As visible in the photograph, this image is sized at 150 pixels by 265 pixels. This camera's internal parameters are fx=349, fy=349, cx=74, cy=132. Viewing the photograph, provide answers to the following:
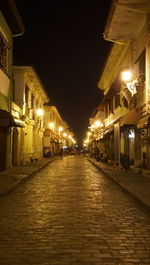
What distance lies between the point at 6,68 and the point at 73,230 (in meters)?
13.5

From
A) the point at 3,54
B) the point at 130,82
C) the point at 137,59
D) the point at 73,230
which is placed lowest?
the point at 73,230

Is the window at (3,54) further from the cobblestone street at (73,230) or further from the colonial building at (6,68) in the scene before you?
the cobblestone street at (73,230)

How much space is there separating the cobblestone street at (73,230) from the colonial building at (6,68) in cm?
658

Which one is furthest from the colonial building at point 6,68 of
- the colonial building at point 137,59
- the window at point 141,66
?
the window at point 141,66

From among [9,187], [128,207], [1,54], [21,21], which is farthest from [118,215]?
[21,21]

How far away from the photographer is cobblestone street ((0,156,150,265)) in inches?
208

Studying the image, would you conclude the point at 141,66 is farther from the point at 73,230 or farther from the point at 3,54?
the point at 73,230

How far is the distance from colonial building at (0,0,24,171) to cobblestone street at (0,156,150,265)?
21.6 feet

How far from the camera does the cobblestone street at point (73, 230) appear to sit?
208 inches

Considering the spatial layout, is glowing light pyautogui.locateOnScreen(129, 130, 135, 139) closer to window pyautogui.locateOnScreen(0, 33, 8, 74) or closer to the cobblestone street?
window pyautogui.locateOnScreen(0, 33, 8, 74)

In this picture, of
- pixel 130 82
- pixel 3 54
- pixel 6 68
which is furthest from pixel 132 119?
pixel 3 54

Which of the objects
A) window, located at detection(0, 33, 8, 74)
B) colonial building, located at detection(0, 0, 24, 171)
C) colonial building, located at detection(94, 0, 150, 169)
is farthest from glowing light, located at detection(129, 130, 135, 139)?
window, located at detection(0, 33, 8, 74)

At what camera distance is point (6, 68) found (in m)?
18.7

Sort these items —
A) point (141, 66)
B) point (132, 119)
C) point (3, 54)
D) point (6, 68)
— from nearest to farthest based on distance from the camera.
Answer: point (132, 119) < point (3, 54) < point (141, 66) < point (6, 68)
